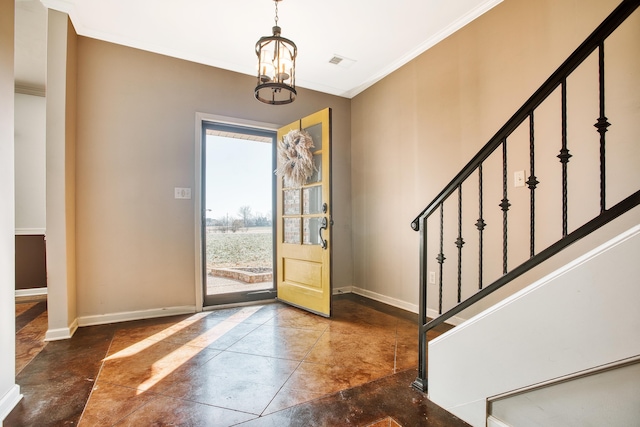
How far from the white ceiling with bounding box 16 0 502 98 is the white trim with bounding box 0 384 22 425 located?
2718mm

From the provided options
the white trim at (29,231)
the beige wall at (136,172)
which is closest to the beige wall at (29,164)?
the white trim at (29,231)

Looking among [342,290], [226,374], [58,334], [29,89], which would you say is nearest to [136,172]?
[58,334]

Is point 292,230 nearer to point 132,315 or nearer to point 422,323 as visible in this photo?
point 132,315

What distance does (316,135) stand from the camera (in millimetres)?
3328

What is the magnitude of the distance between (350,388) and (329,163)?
6.47 ft

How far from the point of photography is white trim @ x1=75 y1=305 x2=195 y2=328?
2.86m

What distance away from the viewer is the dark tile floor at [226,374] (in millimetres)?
1558

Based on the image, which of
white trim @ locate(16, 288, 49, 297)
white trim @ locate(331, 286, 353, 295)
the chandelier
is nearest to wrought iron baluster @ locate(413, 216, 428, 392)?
the chandelier

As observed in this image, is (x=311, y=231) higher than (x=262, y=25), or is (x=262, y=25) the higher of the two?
(x=262, y=25)

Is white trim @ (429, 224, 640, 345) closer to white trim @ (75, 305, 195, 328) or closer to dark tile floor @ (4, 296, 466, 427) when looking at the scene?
dark tile floor @ (4, 296, 466, 427)

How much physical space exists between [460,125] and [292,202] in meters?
1.86

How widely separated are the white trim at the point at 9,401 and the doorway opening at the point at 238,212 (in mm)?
1764

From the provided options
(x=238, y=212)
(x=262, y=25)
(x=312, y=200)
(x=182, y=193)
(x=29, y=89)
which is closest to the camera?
(x=262, y=25)

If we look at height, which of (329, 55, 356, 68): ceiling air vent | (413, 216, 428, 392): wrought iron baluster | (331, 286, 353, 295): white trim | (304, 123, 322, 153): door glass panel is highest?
(329, 55, 356, 68): ceiling air vent
